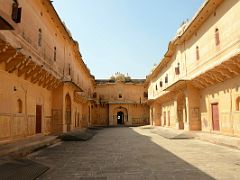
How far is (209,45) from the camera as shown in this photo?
14734 mm

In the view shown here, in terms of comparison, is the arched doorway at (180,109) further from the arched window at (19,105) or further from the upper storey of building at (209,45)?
the arched window at (19,105)

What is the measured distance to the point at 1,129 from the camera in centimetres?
942

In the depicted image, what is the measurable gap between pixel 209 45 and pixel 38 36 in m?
9.81

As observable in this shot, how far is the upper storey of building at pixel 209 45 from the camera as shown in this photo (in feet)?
38.9

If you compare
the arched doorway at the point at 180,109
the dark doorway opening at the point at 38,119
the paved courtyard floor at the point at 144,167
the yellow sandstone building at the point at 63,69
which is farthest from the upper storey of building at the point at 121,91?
the paved courtyard floor at the point at 144,167

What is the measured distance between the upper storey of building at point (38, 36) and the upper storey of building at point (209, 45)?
28.2 ft

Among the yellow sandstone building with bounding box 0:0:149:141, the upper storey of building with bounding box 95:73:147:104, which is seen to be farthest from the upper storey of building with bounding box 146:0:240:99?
the upper storey of building with bounding box 95:73:147:104

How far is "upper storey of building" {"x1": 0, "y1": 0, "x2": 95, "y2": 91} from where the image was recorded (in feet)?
31.3

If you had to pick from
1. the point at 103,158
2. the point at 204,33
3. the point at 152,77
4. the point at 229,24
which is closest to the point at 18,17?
the point at 103,158

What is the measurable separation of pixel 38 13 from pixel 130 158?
9.56 meters

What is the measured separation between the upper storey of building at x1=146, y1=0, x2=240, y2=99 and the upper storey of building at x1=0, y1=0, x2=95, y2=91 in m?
8.60

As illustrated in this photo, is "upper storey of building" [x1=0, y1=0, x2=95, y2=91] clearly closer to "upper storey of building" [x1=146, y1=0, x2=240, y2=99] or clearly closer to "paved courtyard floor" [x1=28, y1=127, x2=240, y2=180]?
"paved courtyard floor" [x1=28, y1=127, x2=240, y2=180]

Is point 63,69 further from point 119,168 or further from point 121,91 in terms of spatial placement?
point 121,91

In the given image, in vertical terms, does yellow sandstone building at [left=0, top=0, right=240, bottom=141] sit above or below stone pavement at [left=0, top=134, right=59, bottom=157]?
above
